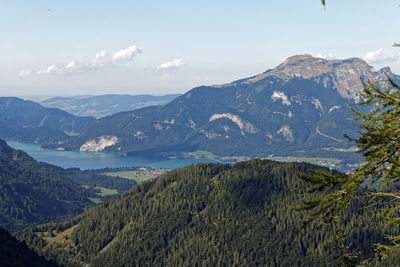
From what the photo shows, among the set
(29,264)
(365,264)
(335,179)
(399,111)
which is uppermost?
(399,111)

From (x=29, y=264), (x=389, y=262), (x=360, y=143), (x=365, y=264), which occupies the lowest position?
(x=29, y=264)

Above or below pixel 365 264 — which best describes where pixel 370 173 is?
above

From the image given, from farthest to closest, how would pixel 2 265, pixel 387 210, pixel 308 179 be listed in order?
pixel 2 265
pixel 387 210
pixel 308 179

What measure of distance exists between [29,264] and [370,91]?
197 metres

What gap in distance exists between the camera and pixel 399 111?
2377 centimetres

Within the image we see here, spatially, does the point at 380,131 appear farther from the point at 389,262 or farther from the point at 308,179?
the point at 389,262

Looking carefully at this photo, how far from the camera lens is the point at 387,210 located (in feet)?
75.4

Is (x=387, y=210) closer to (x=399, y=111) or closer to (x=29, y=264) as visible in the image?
(x=399, y=111)

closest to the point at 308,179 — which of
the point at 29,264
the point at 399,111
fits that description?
the point at 399,111

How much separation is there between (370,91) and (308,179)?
8814 millimetres

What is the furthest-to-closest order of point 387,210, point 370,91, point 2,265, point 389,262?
point 2,265 → point 389,262 → point 370,91 → point 387,210

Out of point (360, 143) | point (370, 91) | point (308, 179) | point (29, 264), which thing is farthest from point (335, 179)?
point (29, 264)

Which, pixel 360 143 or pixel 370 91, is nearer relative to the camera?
pixel 360 143

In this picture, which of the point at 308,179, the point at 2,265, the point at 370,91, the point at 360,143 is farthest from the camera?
the point at 2,265
